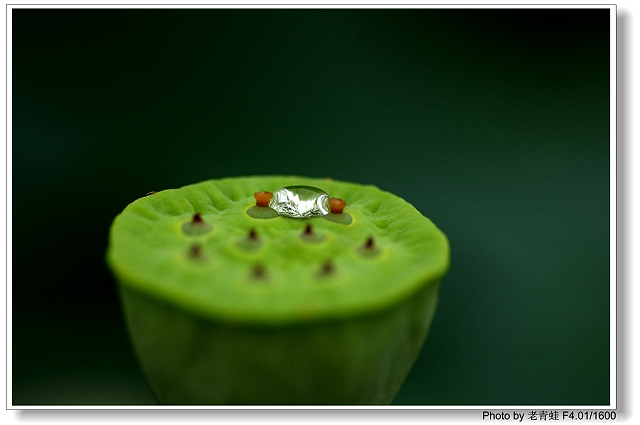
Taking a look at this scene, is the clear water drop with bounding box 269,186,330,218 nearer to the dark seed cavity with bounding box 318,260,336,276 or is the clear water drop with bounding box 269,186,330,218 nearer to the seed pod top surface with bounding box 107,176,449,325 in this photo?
the seed pod top surface with bounding box 107,176,449,325

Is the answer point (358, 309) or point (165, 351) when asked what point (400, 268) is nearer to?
point (358, 309)

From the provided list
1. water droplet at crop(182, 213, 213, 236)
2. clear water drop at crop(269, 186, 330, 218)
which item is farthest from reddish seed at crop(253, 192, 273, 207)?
water droplet at crop(182, 213, 213, 236)

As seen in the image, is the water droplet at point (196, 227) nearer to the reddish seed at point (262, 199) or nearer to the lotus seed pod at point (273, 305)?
the lotus seed pod at point (273, 305)

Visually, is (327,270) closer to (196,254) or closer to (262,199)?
(196,254)

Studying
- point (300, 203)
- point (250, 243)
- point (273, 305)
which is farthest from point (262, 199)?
point (273, 305)
